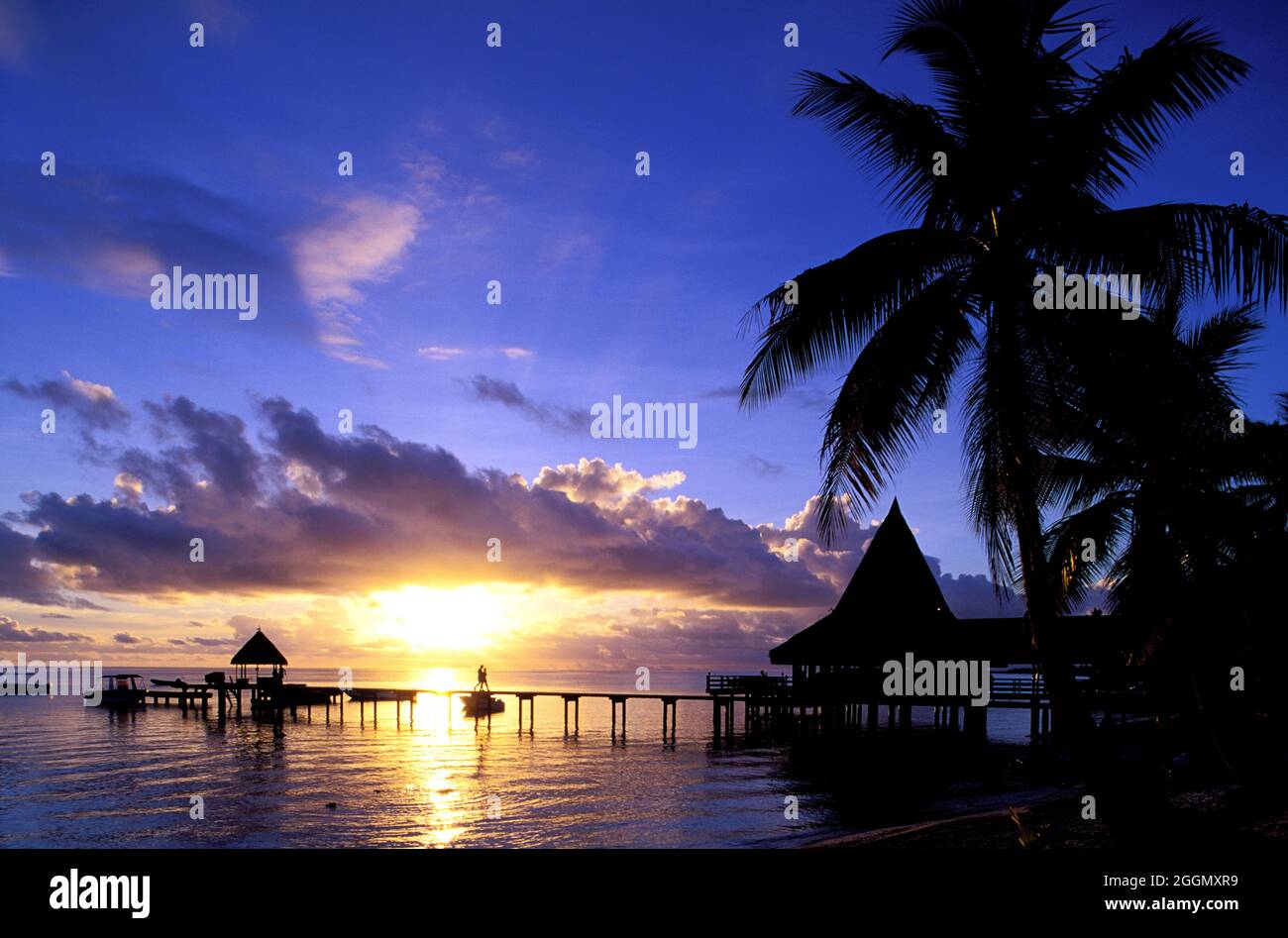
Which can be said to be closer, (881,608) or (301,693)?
(881,608)

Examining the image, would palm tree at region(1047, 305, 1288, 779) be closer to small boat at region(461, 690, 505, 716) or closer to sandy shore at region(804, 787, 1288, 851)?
sandy shore at region(804, 787, 1288, 851)

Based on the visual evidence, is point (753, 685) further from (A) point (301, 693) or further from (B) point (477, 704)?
(A) point (301, 693)

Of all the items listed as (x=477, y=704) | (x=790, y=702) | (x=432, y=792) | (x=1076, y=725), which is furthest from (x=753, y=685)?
(x=1076, y=725)

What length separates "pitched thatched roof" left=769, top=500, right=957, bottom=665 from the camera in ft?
106

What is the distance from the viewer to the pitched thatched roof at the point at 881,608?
106ft

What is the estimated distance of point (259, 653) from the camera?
59656 mm

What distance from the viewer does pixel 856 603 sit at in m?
34.6

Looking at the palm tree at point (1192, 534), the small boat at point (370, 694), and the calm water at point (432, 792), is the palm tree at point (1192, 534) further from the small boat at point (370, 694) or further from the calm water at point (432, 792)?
the small boat at point (370, 694)

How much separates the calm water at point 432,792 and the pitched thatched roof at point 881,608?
403 centimetres

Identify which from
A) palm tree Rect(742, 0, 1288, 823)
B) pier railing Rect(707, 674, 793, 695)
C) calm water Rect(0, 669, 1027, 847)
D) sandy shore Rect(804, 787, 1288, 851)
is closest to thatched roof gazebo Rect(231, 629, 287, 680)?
calm water Rect(0, 669, 1027, 847)

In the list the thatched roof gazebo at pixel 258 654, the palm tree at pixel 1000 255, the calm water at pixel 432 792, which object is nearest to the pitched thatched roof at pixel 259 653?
the thatched roof gazebo at pixel 258 654

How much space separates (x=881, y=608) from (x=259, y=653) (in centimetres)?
4291

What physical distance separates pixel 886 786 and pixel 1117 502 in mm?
15573

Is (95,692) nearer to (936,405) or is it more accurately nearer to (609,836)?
(609,836)
